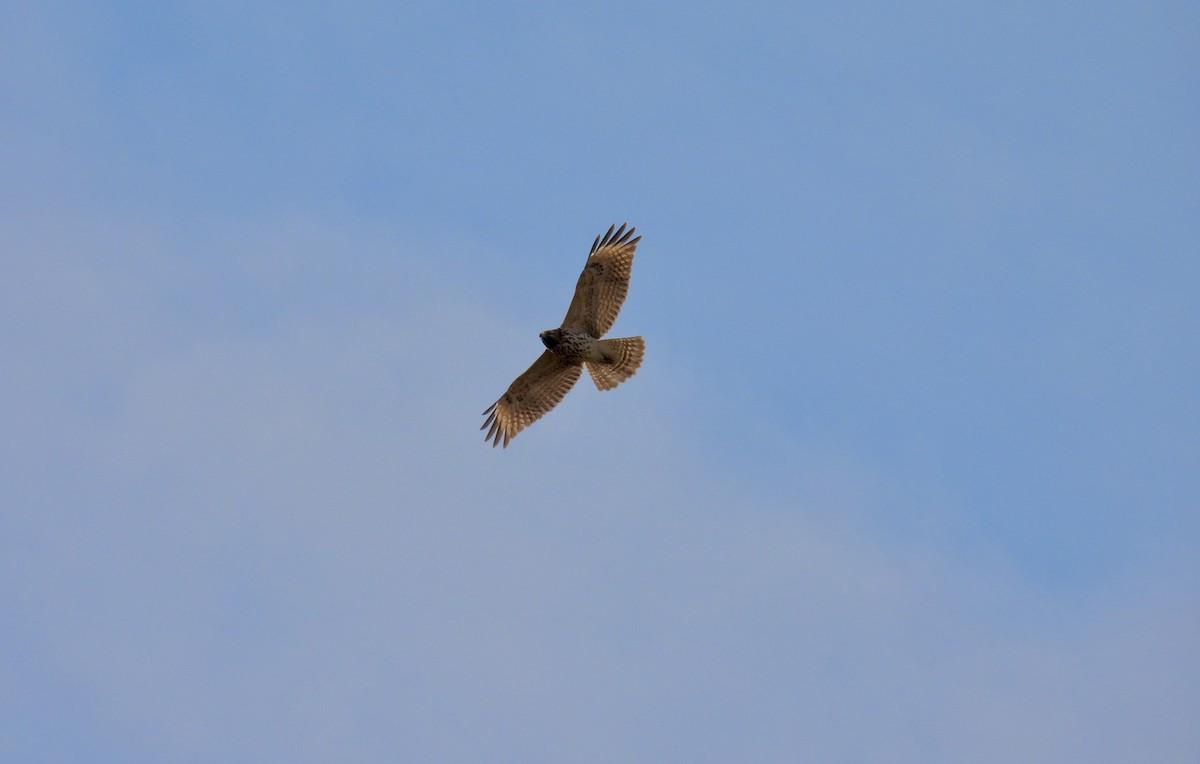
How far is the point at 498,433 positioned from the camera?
3594 centimetres

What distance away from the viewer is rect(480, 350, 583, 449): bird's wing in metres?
35.7

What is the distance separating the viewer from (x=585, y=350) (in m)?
34.8

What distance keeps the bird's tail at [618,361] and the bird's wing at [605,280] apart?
0.48m

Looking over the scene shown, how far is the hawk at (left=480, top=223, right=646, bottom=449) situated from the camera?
113 feet

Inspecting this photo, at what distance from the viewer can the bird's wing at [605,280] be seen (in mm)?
34406

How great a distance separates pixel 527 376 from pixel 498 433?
51.0 inches

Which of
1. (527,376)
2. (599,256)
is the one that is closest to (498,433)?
(527,376)

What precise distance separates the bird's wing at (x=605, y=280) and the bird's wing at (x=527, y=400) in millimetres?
1311

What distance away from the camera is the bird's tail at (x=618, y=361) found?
115 ft

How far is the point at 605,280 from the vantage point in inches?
1357

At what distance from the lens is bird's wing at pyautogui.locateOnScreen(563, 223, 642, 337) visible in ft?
113

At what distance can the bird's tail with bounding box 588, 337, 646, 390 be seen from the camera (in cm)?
3494

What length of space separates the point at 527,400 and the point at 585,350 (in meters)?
1.94

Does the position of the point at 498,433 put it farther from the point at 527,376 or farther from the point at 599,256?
the point at 599,256
